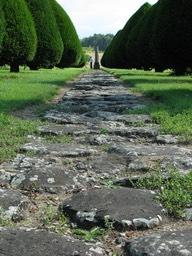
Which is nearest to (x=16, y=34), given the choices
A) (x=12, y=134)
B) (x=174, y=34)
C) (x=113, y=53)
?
(x=174, y=34)

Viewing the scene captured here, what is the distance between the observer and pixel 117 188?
8.23 ft

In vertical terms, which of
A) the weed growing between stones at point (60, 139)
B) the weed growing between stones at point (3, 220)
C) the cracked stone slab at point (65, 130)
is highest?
the cracked stone slab at point (65, 130)

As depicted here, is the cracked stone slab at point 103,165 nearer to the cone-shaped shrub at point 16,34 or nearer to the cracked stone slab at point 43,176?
the cracked stone slab at point 43,176

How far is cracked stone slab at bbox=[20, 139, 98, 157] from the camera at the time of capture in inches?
136

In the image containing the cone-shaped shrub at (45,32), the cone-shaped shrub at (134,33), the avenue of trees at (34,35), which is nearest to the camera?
the avenue of trees at (34,35)

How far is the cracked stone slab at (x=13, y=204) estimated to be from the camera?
6.81 ft

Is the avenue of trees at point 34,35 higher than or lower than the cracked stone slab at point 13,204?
higher

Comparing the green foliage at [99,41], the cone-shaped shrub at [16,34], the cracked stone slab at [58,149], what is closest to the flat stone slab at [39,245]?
the cracked stone slab at [58,149]

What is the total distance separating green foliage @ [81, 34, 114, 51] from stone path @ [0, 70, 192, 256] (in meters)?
122

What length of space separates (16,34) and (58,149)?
46.3 ft

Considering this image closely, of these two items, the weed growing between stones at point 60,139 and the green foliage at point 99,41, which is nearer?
the weed growing between stones at point 60,139

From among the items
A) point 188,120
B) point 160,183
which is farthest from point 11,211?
point 188,120

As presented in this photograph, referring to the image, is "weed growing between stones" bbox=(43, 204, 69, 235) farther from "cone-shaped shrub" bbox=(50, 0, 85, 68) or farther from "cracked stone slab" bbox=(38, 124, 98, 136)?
"cone-shaped shrub" bbox=(50, 0, 85, 68)

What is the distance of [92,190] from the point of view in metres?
2.47
